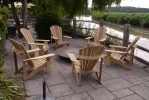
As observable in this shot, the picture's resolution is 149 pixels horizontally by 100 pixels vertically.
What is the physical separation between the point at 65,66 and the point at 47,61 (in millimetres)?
824

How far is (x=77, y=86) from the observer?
3529 mm

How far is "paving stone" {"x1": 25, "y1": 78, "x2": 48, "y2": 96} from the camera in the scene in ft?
10.6

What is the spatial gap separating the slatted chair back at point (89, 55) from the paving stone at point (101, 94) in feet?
1.88

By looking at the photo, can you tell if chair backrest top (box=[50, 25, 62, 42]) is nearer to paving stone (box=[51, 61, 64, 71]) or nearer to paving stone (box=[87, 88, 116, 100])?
paving stone (box=[51, 61, 64, 71])

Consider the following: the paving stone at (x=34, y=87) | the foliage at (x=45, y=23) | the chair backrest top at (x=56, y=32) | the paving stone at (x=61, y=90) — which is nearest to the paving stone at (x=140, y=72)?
the paving stone at (x=61, y=90)

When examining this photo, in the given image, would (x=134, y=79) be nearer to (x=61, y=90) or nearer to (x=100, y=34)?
(x=61, y=90)

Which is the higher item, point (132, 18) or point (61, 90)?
point (132, 18)

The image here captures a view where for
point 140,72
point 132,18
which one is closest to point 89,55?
point 140,72

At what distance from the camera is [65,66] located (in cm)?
473

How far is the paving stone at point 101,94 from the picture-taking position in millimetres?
3092

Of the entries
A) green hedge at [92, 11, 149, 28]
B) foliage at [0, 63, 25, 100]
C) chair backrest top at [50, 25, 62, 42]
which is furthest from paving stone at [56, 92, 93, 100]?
green hedge at [92, 11, 149, 28]

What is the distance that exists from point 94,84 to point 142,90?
1.02m

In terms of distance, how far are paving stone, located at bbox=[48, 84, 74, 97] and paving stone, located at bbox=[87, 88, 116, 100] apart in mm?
427

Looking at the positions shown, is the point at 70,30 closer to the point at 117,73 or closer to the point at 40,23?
the point at 40,23
